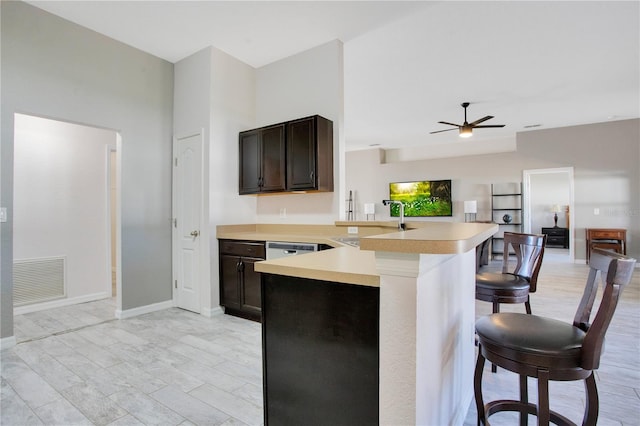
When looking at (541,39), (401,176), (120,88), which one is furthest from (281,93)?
(401,176)

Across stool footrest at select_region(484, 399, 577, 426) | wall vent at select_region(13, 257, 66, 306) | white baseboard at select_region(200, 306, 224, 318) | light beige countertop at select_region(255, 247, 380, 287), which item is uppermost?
light beige countertop at select_region(255, 247, 380, 287)

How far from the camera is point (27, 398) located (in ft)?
6.57

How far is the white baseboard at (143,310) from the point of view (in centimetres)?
357

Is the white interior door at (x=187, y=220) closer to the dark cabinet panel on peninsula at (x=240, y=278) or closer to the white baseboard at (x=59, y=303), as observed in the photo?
the dark cabinet panel on peninsula at (x=240, y=278)

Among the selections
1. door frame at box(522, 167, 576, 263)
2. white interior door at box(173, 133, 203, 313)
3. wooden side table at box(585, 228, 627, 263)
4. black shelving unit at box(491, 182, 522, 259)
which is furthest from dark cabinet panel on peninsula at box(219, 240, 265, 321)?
door frame at box(522, 167, 576, 263)

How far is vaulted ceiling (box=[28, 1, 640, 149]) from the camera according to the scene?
10.1 ft

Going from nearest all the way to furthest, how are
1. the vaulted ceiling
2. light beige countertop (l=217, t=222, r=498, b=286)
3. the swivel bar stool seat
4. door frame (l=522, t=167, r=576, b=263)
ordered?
light beige countertop (l=217, t=222, r=498, b=286) < the swivel bar stool seat < the vaulted ceiling < door frame (l=522, t=167, r=576, b=263)

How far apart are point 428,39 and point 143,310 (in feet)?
14.8

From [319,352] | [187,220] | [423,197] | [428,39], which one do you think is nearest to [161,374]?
[319,352]

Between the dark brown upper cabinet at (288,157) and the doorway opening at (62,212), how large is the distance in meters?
1.46

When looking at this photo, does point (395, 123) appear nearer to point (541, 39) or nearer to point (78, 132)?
point (541, 39)

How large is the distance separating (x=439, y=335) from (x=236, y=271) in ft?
8.74

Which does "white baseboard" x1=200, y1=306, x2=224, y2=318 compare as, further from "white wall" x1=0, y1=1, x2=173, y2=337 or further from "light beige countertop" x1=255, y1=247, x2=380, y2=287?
"light beige countertop" x1=255, y1=247, x2=380, y2=287

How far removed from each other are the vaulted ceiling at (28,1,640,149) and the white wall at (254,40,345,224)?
6.5 inches
